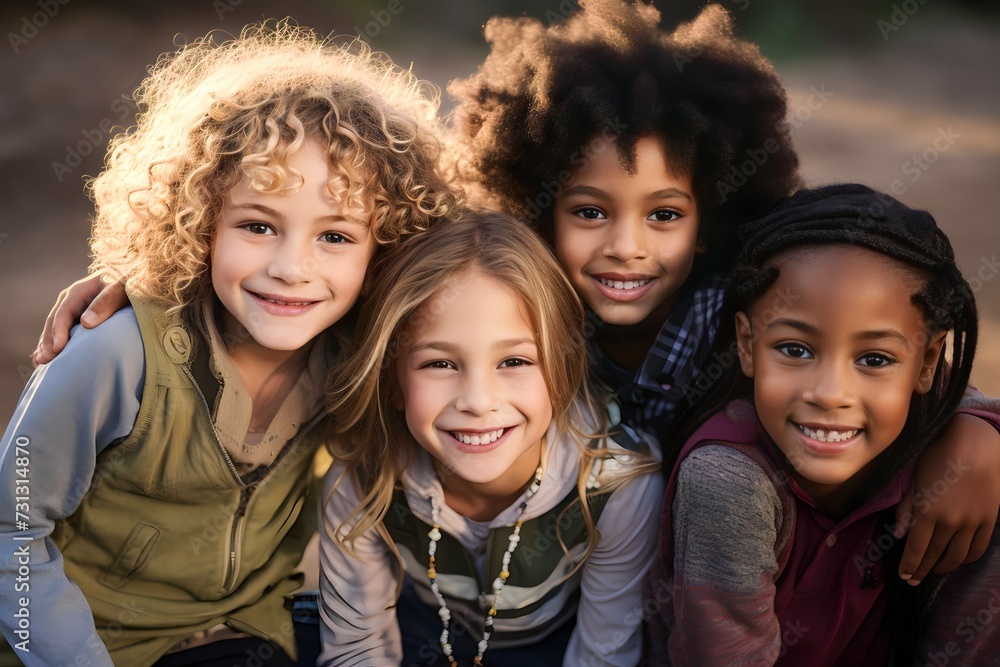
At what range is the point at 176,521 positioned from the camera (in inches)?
82.8

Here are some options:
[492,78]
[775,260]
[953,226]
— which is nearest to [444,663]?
[775,260]

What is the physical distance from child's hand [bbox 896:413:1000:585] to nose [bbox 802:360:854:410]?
269mm

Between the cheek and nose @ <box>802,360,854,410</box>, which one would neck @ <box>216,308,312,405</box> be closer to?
the cheek

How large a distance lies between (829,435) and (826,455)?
4cm

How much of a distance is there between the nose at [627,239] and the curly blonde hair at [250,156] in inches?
14.8

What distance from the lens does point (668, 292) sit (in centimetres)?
224

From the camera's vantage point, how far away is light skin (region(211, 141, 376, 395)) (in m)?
1.94

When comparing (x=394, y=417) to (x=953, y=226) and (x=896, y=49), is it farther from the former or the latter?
(x=896, y=49)

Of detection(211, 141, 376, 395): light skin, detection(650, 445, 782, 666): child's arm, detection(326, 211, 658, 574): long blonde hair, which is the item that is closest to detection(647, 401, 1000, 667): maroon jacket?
detection(650, 445, 782, 666): child's arm

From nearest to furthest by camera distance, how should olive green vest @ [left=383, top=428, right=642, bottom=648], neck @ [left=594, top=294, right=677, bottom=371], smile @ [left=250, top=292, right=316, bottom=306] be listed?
smile @ [left=250, top=292, right=316, bottom=306] → olive green vest @ [left=383, top=428, right=642, bottom=648] → neck @ [left=594, top=294, right=677, bottom=371]

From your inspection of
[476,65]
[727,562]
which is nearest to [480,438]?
[727,562]

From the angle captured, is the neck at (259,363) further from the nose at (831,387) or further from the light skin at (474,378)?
the nose at (831,387)

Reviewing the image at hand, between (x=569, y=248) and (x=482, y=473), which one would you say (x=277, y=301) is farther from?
(x=569, y=248)

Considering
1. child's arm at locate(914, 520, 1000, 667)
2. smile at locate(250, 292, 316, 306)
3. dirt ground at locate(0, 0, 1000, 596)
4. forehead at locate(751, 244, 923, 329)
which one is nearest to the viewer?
forehead at locate(751, 244, 923, 329)
